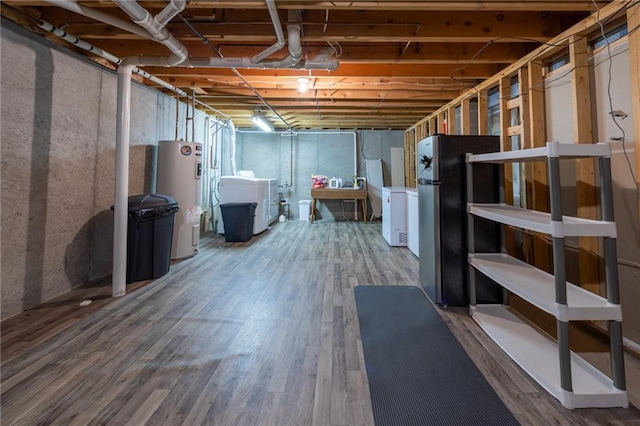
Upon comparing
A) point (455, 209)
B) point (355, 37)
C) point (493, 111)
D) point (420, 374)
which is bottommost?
point (420, 374)

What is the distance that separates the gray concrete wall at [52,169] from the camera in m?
2.02

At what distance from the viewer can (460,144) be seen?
226cm

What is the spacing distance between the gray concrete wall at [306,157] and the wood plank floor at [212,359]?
15.5ft

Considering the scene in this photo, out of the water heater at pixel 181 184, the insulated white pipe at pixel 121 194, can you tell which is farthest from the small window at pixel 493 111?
the insulated white pipe at pixel 121 194

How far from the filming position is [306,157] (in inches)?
293

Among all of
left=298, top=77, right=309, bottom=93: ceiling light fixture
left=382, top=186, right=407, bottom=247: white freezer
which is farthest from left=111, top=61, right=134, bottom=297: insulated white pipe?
left=382, top=186, right=407, bottom=247: white freezer

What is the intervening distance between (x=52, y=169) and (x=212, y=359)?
2179mm

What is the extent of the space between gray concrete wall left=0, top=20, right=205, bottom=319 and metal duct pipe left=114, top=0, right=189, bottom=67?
0.62 metres

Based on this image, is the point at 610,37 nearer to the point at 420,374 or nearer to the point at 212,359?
the point at 420,374

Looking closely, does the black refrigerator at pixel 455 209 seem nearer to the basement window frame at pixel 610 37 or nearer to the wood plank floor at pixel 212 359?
the wood plank floor at pixel 212 359

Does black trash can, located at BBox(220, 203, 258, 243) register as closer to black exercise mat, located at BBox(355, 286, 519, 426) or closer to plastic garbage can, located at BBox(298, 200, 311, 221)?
plastic garbage can, located at BBox(298, 200, 311, 221)

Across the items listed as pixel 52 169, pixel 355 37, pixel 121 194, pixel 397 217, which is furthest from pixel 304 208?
pixel 52 169

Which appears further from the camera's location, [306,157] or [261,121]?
[306,157]

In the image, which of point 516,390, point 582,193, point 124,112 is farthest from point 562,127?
point 124,112
